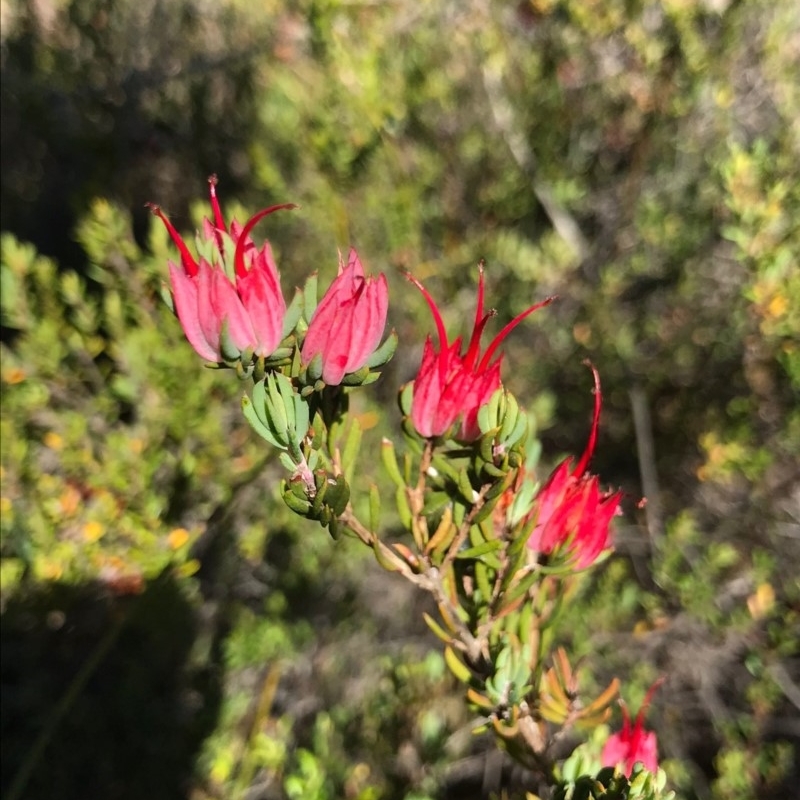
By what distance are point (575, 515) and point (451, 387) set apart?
192mm

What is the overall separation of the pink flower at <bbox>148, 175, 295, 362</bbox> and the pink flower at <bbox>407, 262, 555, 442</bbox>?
0.50 feet

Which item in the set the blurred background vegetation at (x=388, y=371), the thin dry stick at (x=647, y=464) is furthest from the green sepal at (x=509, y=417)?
the thin dry stick at (x=647, y=464)

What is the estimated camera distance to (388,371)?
217 cm

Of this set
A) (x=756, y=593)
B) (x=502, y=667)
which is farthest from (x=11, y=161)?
(x=756, y=593)

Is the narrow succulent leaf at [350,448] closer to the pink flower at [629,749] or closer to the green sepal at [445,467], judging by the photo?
the green sepal at [445,467]

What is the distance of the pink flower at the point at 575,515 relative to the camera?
2.28 feet

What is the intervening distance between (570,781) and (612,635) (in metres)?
1.02

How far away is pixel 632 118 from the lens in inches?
90.2

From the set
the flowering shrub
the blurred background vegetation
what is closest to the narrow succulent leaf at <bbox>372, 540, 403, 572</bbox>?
the flowering shrub

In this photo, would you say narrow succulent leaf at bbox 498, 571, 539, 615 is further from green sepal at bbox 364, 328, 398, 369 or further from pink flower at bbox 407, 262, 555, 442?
green sepal at bbox 364, 328, 398, 369

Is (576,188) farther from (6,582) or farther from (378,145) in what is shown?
(6,582)

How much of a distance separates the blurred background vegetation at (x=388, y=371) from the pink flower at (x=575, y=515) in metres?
0.58

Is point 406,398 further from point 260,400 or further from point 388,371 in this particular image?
point 388,371

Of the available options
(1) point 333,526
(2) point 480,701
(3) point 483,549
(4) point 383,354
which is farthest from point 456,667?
(4) point 383,354
